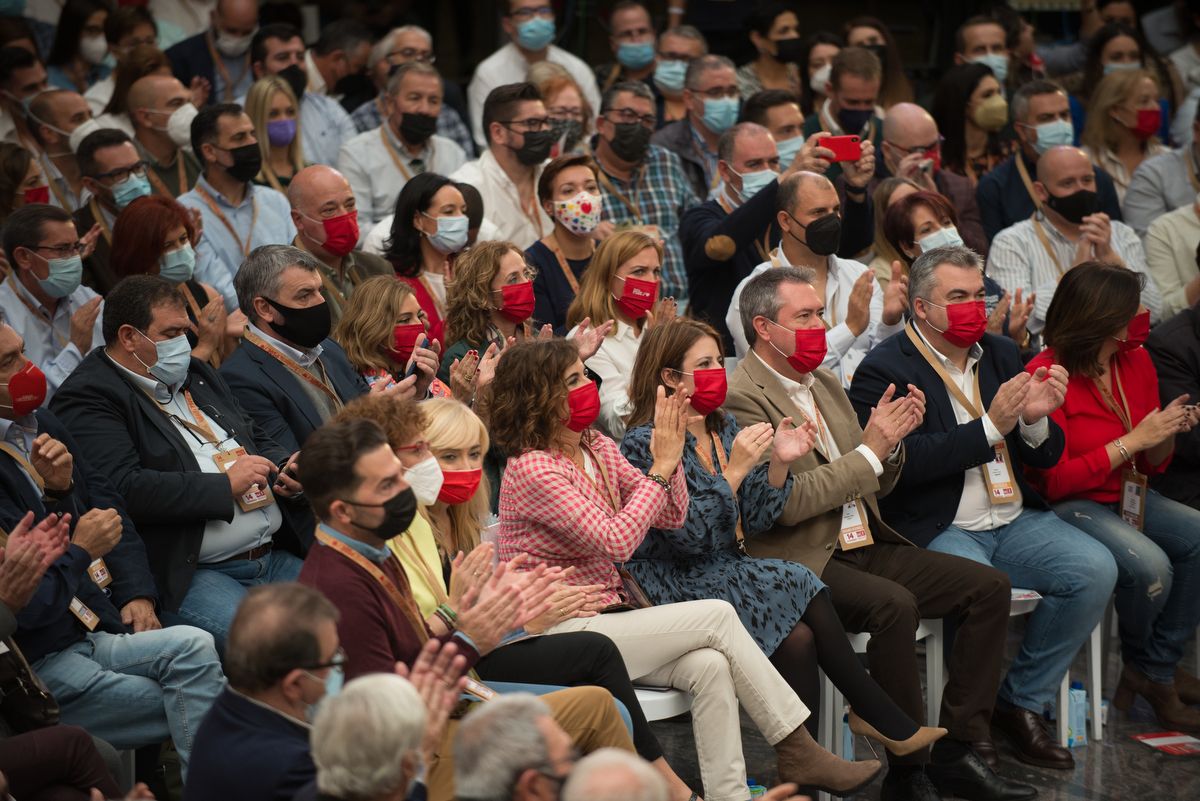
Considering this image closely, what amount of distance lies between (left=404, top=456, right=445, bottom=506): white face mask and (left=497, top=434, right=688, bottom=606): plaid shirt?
0.34 m

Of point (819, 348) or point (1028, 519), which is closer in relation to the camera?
point (819, 348)

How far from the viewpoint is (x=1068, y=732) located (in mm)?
5574

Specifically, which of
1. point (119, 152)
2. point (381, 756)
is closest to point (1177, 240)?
point (119, 152)

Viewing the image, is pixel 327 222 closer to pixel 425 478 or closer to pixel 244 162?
pixel 244 162

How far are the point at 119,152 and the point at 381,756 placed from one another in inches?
162

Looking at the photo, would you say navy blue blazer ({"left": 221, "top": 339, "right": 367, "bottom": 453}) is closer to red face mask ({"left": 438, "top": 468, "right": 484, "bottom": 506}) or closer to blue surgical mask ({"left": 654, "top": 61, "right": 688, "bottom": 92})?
red face mask ({"left": 438, "top": 468, "right": 484, "bottom": 506})

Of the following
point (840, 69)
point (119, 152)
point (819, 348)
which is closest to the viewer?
point (819, 348)

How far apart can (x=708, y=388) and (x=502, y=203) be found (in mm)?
2623

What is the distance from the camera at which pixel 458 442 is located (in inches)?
172

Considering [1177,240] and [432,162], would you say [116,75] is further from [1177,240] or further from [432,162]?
[1177,240]

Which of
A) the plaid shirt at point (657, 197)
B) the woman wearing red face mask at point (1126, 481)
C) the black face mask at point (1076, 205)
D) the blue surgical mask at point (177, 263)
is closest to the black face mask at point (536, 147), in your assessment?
the plaid shirt at point (657, 197)

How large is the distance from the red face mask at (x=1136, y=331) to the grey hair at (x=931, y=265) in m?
0.66

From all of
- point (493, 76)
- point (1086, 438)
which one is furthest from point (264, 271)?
point (493, 76)

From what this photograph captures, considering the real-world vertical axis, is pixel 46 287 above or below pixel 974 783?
above
